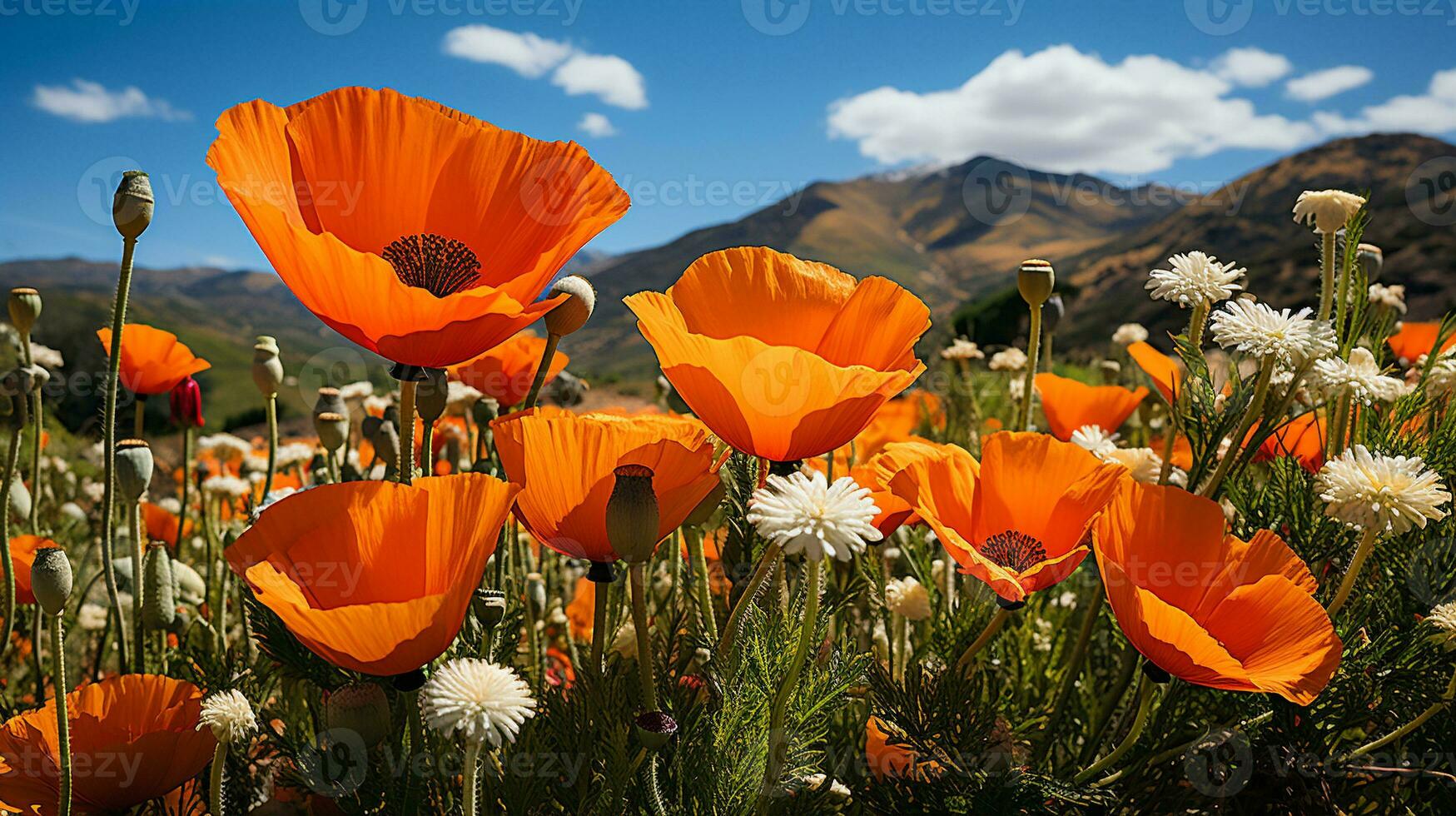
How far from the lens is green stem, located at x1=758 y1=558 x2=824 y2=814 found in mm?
798

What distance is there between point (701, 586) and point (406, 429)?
44 centimetres

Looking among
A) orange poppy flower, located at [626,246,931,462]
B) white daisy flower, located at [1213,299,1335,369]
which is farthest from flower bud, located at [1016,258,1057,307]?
orange poppy flower, located at [626,246,931,462]

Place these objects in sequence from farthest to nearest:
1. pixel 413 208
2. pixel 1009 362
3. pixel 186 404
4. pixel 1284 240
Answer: pixel 1284 240
pixel 1009 362
pixel 186 404
pixel 413 208

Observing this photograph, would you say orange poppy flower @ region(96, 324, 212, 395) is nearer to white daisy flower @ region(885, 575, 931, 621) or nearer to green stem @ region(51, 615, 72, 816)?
green stem @ region(51, 615, 72, 816)

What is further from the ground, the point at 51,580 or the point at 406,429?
Result: the point at 406,429

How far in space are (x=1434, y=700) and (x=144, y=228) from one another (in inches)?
58.6

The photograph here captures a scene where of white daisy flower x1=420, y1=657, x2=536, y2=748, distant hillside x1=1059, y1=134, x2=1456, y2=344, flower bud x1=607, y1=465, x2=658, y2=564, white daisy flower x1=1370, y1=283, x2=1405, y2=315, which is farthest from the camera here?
distant hillside x1=1059, y1=134, x2=1456, y2=344

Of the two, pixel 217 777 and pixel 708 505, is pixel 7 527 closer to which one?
pixel 217 777

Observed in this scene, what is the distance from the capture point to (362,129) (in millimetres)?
938

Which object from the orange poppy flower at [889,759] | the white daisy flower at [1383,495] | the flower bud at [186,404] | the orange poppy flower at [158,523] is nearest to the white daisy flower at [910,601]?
the orange poppy flower at [889,759]

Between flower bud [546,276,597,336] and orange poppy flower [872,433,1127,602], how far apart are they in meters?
0.40

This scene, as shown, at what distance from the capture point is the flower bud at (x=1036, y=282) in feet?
4.26

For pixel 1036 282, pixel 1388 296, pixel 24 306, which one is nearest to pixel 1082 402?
pixel 1036 282

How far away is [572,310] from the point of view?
3.55 ft
